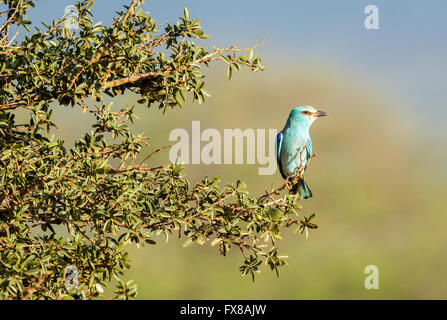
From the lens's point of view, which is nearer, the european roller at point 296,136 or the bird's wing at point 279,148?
the european roller at point 296,136

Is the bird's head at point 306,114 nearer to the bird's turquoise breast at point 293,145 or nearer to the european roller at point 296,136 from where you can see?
the european roller at point 296,136

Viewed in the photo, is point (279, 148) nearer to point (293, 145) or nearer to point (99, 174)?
point (293, 145)

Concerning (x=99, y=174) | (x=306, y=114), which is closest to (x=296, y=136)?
(x=306, y=114)

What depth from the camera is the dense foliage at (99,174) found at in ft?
13.9

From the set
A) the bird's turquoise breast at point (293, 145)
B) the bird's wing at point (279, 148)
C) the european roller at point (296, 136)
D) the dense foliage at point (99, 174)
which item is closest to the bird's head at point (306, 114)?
the european roller at point (296, 136)

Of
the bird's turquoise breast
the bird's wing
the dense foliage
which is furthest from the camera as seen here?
the bird's wing

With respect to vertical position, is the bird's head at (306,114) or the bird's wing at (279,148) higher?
the bird's head at (306,114)

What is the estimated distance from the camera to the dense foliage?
4.23m

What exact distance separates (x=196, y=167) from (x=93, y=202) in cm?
2171

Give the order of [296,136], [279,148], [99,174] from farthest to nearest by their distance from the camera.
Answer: [279,148] → [296,136] → [99,174]

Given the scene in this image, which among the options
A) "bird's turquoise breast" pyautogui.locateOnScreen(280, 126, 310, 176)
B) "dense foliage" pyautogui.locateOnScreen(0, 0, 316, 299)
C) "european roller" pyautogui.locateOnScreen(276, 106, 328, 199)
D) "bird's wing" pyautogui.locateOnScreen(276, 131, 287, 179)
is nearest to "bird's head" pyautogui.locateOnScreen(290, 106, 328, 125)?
"european roller" pyautogui.locateOnScreen(276, 106, 328, 199)

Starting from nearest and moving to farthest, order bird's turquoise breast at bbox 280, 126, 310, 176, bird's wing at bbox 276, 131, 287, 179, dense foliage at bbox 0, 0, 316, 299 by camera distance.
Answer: dense foliage at bbox 0, 0, 316, 299
bird's turquoise breast at bbox 280, 126, 310, 176
bird's wing at bbox 276, 131, 287, 179

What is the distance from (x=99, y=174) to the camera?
174 inches

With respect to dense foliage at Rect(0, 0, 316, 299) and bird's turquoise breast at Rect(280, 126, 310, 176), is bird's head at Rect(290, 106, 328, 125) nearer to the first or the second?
bird's turquoise breast at Rect(280, 126, 310, 176)
